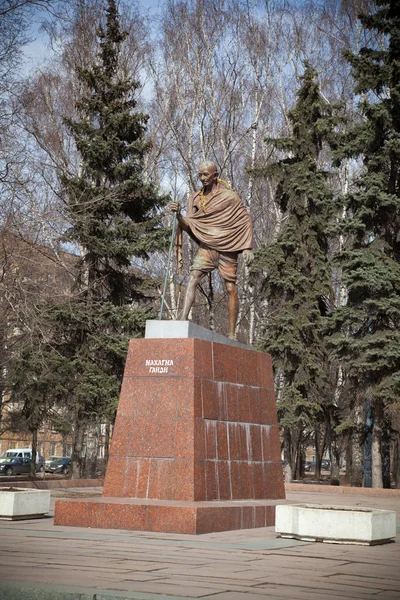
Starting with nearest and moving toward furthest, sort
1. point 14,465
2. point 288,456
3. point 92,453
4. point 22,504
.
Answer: point 22,504 < point 92,453 < point 288,456 < point 14,465

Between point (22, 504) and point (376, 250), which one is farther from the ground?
point (376, 250)

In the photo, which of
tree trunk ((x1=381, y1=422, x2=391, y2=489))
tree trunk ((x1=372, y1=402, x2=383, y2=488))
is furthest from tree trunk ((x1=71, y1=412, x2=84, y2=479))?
tree trunk ((x1=381, y1=422, x2=391, y2=489))

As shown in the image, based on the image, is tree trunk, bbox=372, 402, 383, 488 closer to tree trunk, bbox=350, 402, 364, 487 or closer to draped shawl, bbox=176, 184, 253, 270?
tree trunk, bbox=350, 402, 364, 487

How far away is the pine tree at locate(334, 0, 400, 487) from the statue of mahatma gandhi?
27.7ft

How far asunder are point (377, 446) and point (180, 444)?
36.3 ft

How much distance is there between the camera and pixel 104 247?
20203mm

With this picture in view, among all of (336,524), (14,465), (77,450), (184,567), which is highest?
(77,450)

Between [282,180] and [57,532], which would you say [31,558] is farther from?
[282,180]

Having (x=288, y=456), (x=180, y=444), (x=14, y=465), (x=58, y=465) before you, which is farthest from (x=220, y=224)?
(x=58, y=465)

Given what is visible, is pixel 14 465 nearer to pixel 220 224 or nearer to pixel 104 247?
pixel 104 247

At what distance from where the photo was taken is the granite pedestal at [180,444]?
9.51m

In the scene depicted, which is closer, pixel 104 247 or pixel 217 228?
pixel 217 228

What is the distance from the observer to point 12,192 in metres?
13.0

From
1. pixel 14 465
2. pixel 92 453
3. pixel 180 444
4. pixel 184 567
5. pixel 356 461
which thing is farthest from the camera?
pixel 14 465
